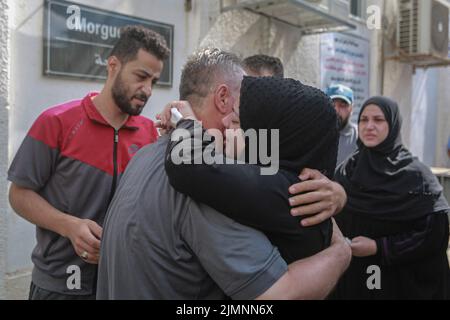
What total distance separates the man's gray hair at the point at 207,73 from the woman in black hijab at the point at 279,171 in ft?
0.64

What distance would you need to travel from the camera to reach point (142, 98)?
2230 mm

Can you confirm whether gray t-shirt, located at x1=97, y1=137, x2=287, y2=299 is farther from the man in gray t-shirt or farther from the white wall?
the white wall

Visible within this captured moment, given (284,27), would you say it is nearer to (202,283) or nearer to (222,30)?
(222,30)

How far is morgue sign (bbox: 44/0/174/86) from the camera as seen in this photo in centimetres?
321

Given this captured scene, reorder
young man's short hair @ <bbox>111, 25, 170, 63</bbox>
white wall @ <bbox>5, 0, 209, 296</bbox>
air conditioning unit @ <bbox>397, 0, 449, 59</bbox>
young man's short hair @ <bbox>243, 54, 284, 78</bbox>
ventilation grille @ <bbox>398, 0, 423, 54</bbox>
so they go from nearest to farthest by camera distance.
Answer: young man's short hair @ <bbox>111, 25, 170, 63</bbox>
young man's short hair @ <bbox>243, 54, 284, 78</bbox>
white wall @ <bbox>5, 0, 209, 296</bbox>
air conditioning unit @ <bbox>397, 0, 449, 59</bbox>
ventilation grille @ <bbox>398, 0, 423, 54</bbox>

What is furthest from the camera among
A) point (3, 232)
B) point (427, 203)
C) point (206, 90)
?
point (3, 232)

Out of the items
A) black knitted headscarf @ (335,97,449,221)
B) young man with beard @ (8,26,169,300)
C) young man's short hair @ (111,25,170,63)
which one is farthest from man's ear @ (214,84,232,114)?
black knitted headscarf @ (335,97,449,221)

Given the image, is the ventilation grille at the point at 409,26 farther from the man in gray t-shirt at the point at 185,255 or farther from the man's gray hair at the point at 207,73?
the man in gray t-shirt at the point at 185,255

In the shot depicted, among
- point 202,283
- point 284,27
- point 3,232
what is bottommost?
point 3,232

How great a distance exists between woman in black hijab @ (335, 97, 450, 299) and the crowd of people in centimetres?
124

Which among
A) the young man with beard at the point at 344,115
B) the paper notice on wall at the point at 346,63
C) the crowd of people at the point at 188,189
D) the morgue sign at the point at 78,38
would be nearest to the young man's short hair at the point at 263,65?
the crowd of people at the point at 188,189

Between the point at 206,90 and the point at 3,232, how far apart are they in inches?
87.9

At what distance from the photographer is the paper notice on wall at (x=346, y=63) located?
6.42m

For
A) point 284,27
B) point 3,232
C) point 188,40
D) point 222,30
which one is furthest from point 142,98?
point 284,27
